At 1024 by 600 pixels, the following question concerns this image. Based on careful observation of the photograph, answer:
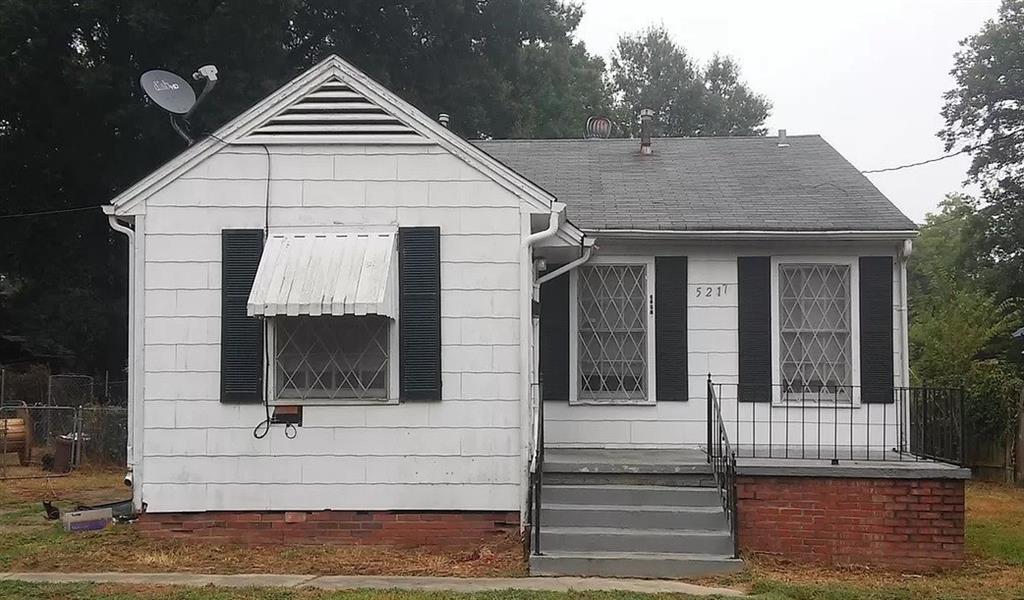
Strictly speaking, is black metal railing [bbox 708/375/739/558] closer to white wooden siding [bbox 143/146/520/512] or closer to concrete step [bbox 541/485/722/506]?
Result: concrete step [bbox 541/485/722/506]

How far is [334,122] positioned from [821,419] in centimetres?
574

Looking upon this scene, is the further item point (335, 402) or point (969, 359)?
point (969, 359)

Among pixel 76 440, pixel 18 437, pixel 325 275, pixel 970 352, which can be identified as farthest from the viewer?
pixel 970 352

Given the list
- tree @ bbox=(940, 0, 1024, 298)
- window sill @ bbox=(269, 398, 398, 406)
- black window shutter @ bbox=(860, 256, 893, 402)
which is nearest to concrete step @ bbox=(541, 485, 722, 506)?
window sill @ bbox=(269, 398, 398, 406)

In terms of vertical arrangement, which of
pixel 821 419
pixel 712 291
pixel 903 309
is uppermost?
pixel 712 291

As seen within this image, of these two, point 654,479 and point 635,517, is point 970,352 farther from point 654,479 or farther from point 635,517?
point 635,517

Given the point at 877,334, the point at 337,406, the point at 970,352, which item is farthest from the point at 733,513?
the point at 970,352

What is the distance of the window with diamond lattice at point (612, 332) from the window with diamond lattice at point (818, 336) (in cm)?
146

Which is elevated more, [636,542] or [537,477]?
[537,477]

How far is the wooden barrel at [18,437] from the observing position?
17.0 meters

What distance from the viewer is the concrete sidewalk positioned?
773 cm

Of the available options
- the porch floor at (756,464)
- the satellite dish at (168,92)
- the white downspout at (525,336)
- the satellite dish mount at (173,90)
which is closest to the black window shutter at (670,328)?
the porch floor at (756,464)

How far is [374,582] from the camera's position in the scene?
795 centimetres

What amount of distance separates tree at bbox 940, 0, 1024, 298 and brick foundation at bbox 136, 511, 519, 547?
817 inches
